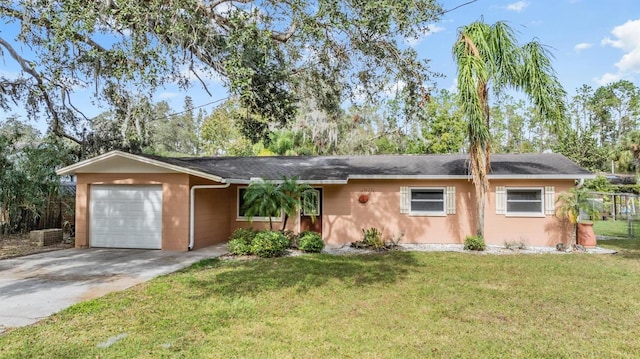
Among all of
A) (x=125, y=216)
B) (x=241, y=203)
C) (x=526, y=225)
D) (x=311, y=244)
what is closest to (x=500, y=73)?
(x=526, y=225)

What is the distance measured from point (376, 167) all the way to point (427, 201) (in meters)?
2.16

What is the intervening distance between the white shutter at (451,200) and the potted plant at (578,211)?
3.01 m

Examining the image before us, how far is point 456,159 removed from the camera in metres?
14.4

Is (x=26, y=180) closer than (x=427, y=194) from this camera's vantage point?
No

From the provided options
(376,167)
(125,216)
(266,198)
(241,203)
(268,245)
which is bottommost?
A: (268,245)

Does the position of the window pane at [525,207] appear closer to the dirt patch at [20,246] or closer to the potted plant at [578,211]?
the potted plant at [578,211]

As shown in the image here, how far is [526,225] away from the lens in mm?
12289

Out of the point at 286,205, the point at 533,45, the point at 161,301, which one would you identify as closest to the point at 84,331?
the point at 161,301

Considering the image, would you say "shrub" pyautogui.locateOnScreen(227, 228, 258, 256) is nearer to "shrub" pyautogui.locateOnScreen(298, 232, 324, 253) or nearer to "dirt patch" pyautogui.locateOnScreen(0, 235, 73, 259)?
"shrub" pyautogui.locateOnScreen(298, 232, 324, 253)

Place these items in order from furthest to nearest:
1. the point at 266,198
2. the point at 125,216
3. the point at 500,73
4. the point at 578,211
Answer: the point at 125,216 < the point at 578,211 < the point at 500,73 < the point at 266,198

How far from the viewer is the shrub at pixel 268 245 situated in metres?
10.2

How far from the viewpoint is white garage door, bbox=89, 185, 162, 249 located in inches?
452

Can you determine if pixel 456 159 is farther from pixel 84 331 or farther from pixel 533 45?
pixel 84 331

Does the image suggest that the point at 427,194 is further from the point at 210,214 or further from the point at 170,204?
the point at 170,204
